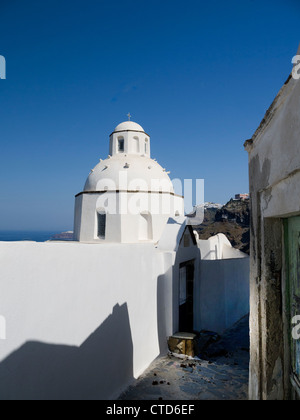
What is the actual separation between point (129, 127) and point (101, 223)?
A: 5689mm

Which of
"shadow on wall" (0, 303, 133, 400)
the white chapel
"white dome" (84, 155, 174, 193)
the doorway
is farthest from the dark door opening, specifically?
the doorway

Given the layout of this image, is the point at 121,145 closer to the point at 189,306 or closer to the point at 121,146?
the point at 121,146

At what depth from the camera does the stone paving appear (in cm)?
570

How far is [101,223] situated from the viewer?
12.9 meters

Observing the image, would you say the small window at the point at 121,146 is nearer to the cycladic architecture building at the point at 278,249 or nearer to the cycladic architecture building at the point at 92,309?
the cycladic architecture building at the point at 92,309

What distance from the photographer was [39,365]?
366cm

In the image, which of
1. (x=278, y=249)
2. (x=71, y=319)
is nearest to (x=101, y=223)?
(x=71, y=319)

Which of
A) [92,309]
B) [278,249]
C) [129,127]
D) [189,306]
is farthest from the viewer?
[129,127]

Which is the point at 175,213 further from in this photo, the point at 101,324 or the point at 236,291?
the point at 101,324

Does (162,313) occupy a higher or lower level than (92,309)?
lower

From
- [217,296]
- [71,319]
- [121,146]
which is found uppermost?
[121,146]
